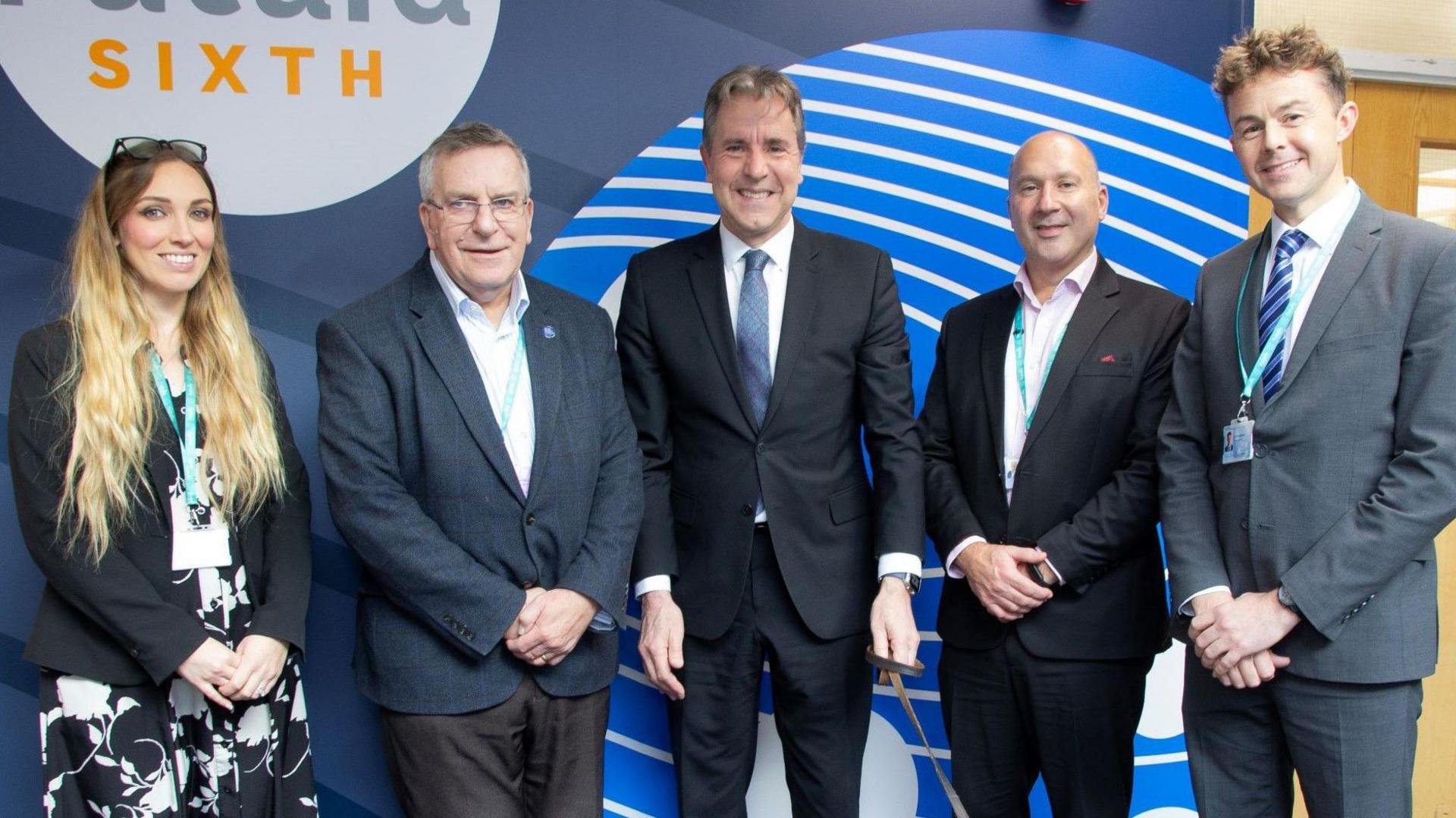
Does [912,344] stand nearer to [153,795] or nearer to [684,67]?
[684,67]

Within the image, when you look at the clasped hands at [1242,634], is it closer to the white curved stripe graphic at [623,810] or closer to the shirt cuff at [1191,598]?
the shirt cuff at [1191,598]

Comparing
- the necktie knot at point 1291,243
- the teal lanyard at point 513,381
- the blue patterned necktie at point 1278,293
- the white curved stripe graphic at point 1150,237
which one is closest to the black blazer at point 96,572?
the teal lanyard at point 513,381

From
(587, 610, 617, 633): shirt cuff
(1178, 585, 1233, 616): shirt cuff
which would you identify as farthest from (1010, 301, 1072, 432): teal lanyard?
(587, 610, 617, 633): shirt cuff

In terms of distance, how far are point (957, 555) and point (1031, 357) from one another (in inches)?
19.5

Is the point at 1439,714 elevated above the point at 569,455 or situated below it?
below

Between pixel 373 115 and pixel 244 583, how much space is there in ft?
4.41

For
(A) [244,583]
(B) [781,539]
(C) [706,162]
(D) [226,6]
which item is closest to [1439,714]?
(B) [781,539]

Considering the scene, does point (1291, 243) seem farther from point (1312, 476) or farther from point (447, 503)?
point (447, 503)

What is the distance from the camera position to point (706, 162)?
8.35 ft

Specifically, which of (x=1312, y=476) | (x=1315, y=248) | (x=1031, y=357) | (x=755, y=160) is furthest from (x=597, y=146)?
(x=1312, y=476)

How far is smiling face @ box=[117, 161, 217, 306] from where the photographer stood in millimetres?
2234

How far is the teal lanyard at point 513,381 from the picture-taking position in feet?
7.38

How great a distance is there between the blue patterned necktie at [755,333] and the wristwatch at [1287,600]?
1.09 metres

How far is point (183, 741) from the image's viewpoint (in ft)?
7.32
